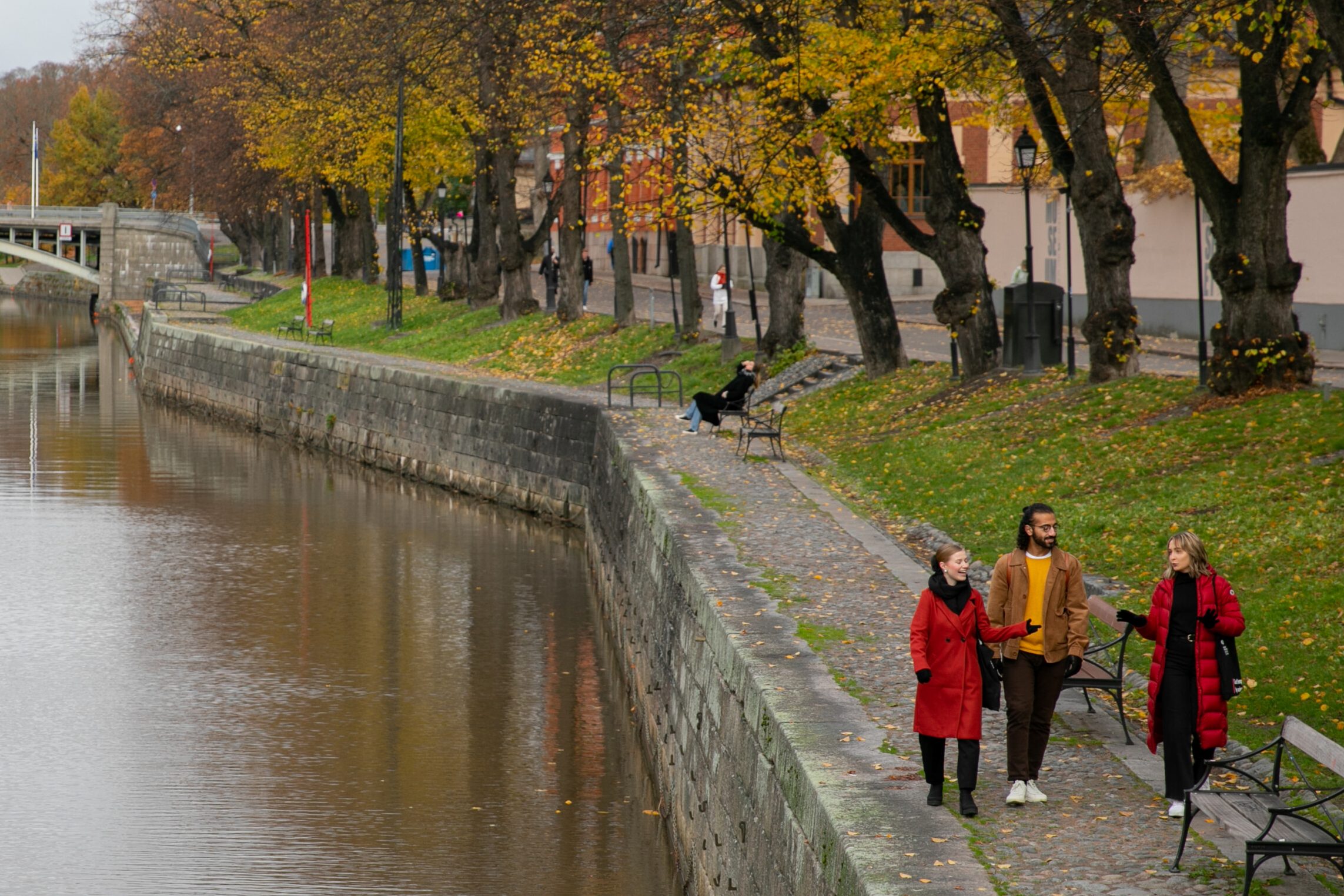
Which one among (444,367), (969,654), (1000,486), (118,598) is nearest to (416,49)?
(444,367)

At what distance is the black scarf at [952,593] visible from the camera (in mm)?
7562

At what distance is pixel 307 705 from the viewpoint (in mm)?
16188

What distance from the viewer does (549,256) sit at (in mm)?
46875

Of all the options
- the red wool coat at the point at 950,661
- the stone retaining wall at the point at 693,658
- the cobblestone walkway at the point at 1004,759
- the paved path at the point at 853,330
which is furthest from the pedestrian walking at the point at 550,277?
the red wool coat at the point at 950,661

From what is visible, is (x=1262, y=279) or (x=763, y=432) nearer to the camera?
(x=1262, y=279)

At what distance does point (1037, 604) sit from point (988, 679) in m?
0.40

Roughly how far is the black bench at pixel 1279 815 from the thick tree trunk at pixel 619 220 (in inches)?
711

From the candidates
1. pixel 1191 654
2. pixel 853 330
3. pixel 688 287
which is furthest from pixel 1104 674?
pixel 853 330

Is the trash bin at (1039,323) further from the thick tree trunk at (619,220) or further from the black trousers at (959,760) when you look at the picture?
the black trousers at (959,760)

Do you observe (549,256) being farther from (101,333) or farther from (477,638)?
(101,333)

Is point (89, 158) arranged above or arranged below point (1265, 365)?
above

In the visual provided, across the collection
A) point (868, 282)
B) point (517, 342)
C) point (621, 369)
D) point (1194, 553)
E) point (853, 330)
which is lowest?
point (1194, 553)

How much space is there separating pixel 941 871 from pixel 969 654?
4.55 feet

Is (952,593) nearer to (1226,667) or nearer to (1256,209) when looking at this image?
(1226,667)
